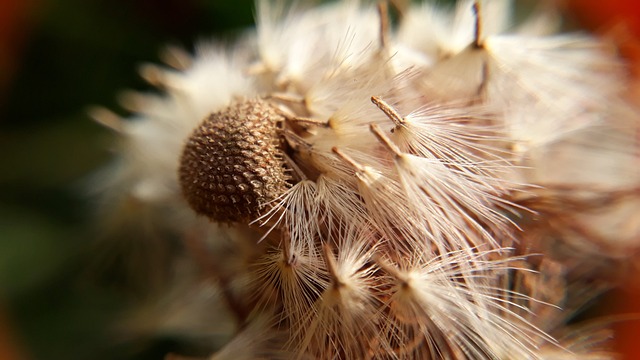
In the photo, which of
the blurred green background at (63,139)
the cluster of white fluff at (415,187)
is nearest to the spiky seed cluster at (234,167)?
the cluster of white fluff at (415,187)

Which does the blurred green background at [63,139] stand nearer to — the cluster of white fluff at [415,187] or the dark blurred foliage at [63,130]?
the dark blurred foliage at [63,130]

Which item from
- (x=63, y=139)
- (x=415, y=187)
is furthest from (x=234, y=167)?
(x=63, y=139)

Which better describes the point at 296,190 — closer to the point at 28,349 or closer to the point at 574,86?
the point at 574,86

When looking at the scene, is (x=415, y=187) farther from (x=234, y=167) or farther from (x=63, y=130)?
(x=63, y=130)

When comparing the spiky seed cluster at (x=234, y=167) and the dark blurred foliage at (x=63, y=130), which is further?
the dark blurred foliage at (x=63, y=130)

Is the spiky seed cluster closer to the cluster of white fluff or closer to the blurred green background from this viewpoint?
the cluster of white fluff

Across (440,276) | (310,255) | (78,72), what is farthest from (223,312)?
(78,72)
